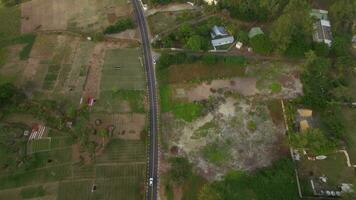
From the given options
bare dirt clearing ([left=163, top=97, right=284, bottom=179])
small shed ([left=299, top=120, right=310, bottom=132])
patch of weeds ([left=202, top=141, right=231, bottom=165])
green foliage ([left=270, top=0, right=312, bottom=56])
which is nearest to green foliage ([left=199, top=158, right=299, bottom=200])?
bare dirt clearing ([left=163, top=97, right=284, bottom=179])

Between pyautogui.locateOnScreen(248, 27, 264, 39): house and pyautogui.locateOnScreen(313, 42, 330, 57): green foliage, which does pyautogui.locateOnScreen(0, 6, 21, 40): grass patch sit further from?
pyautogui.locateOnScreen(313, 42, 330, 57): green foliage

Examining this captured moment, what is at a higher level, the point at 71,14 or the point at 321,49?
the point at 71,14

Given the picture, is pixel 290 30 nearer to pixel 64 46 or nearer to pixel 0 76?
pixel 64 46

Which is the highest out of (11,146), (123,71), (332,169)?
(123,71)

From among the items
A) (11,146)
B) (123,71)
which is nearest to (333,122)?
(123,71)

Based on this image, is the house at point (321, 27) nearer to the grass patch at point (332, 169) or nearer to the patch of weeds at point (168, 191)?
the grass patch at point (332, 169)

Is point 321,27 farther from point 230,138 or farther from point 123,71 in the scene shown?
point 123,71

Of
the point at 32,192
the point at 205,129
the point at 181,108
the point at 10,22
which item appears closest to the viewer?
the point at 32,192
